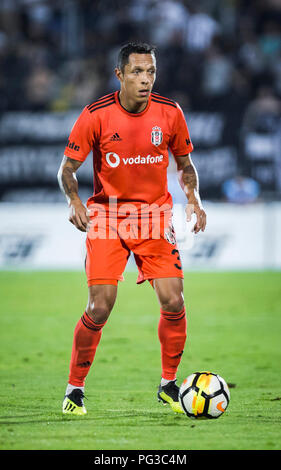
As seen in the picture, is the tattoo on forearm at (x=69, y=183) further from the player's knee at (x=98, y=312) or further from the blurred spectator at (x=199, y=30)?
the blurred spectator at (x=199, y=30)

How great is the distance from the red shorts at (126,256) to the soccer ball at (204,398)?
30.9 inches

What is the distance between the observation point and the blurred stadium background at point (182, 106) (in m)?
15.5

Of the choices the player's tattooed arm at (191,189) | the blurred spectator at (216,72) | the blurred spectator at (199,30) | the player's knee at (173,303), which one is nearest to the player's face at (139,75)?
the player's tattooed arm at (191,189)

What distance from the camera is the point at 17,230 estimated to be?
15422 millimetres

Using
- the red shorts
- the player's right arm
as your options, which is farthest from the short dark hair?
the red shorts

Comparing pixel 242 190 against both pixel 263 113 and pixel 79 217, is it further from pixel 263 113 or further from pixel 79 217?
pixel 79 217

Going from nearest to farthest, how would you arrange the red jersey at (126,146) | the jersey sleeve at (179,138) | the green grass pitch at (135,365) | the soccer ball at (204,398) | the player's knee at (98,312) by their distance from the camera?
the green grass pitch at (135,365), the soccer ball at (204,398), the player's knee at (98,312), the red jersey at (126,146), the jersey sleeve at (179,138)

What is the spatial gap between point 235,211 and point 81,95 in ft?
14.2

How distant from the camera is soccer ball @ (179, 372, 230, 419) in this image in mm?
5105

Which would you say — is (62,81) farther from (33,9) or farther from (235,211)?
(235,211)
